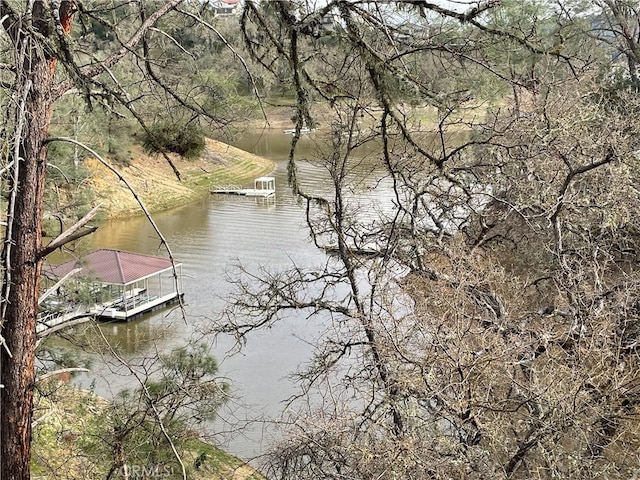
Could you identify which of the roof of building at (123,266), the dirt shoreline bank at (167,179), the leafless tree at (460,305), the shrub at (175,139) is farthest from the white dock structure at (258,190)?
the shrub at (175,139)

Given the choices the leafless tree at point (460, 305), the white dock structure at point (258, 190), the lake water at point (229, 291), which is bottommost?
the lake water at point (229, 291)

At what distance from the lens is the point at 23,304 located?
103 inches

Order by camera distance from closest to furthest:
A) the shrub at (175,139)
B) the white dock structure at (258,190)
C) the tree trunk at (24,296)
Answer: the tree trunk at (24,296), the shrub at (175,139), the white dock structure at (258,190)

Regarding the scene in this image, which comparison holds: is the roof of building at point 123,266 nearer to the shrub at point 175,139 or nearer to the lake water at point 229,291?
the lake water at point 229,291

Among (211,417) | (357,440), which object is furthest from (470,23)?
(211,417)

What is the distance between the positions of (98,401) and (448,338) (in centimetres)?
421

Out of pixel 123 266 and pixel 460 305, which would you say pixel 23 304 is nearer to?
pixel 460 305

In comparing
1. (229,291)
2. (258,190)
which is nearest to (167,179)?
(258,190)

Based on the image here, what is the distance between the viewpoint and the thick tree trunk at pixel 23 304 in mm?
2521

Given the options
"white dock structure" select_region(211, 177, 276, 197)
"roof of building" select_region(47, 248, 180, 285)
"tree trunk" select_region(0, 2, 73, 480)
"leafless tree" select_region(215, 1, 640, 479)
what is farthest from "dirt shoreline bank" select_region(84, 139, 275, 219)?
"tree trunk" select_region(0, 2, 73, 480)

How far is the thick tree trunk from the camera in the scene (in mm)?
2521

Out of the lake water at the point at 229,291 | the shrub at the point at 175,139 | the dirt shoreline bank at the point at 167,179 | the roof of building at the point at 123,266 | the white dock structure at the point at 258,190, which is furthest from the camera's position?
the white dock structure at the point at 258,190

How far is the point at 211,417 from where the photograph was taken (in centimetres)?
585

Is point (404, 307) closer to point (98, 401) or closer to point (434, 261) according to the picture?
point (434, 261)
